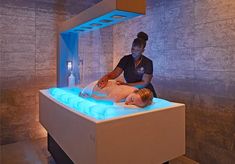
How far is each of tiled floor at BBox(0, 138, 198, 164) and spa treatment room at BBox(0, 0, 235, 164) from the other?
0.01m

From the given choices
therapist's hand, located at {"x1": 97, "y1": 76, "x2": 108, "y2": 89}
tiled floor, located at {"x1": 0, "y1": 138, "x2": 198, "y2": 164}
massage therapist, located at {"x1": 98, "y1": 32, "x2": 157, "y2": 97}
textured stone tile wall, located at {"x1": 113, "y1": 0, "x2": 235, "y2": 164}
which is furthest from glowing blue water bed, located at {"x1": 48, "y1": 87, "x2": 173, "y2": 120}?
tiled floor, located at {"x1": 0, "y1": 138, "x2": 198, "y2": 164}

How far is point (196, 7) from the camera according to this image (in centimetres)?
216

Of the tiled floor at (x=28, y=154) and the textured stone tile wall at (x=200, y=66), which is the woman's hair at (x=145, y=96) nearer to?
the textured stone tile wall at (x=200, y=66)

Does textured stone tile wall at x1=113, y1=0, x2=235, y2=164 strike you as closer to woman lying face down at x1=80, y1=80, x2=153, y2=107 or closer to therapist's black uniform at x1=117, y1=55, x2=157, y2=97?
therapist's black uniform at x1=117, y1=55, x2=157, y2=97

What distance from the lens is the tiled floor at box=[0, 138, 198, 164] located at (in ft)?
7.14

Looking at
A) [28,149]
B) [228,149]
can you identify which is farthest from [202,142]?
[28,149]

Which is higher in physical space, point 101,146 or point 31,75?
point 31,75

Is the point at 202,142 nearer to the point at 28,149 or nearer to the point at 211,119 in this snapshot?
the point at 211,119

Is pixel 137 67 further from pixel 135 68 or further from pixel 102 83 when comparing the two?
pixel 102 83

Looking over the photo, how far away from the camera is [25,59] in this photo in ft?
8.94

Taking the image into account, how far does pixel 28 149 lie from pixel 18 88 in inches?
31.3

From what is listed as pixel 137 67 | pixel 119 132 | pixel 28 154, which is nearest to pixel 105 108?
pixel 119 132

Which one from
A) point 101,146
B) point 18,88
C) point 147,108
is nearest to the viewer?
point 101,146

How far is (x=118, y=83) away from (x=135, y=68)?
0.48m
